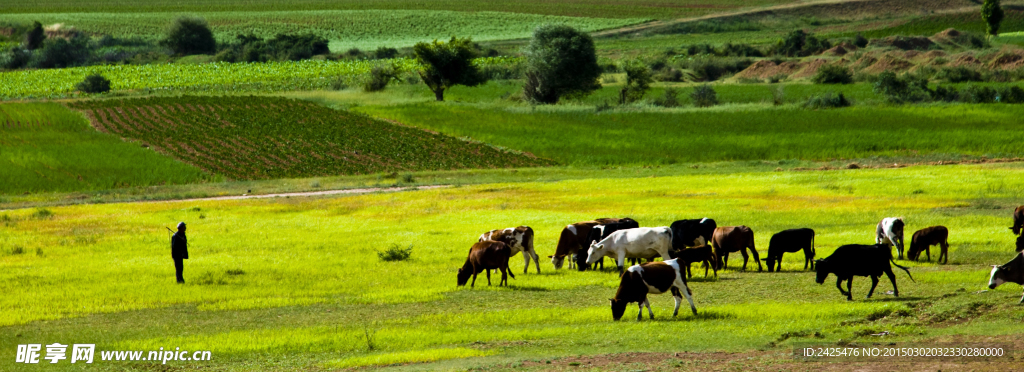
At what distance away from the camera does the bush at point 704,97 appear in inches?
4085

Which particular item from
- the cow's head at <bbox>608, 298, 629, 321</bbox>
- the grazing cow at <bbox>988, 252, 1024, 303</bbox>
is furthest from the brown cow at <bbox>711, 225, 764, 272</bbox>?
the cow's head at <bbox>608, 298, 629, 321</bbox>

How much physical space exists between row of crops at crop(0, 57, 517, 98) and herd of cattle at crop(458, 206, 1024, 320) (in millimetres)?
101979

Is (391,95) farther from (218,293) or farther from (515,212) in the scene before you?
(218,293)

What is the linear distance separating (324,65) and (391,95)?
49.0 m

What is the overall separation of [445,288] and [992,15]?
165 m

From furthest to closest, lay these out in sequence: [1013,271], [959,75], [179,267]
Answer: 1. [959,75]
2. [179,267]
3. [1013,271]

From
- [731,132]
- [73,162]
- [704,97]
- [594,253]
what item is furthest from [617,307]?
[704,97]

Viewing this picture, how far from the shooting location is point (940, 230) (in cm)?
2570

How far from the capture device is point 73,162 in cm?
7175

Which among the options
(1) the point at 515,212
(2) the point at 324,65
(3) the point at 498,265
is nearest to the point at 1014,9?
(2) the point at 324,65

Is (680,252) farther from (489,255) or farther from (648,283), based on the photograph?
(648,283)

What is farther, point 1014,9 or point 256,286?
point 1014,9

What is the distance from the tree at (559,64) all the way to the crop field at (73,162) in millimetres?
51148

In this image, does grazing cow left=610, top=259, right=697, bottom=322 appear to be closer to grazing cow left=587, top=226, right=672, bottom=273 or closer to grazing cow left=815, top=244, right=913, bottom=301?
grazing cow left=815, top=244, right=913, bottom=301
